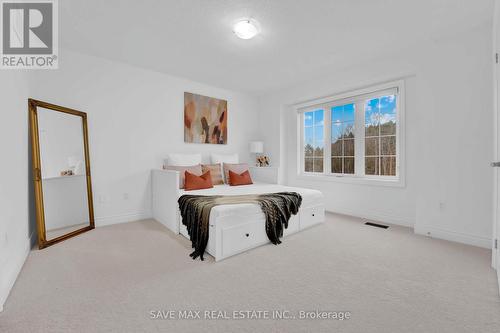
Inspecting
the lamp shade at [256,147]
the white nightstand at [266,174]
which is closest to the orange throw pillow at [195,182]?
the white nightstand at [266,174]

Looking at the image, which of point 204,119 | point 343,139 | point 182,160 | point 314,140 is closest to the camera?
point 182,160

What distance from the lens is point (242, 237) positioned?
2.10 m

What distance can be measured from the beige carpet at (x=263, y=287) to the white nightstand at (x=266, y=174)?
148 cm

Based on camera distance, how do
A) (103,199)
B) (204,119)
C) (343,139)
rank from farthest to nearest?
(204,119)
(343,139)
(103,199)

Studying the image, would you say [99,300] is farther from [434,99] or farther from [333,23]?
[434,99]

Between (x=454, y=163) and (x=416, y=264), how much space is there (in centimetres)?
136

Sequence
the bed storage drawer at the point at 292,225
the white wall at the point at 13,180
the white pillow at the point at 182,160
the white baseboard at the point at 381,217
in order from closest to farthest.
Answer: the white wall at the point at 13,180
the bed storage drawer at the point at 292,225
the white baseboard at the point at 381,217
the white pillow at the point at 182,160

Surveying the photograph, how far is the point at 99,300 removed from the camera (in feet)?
4.57

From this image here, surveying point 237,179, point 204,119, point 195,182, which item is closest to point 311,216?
point 237,179

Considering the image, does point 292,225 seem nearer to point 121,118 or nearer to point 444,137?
point 444,137

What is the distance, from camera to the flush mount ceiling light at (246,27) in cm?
214

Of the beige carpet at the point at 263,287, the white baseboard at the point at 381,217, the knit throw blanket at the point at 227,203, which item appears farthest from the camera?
the white baseboard at the point at 381,217

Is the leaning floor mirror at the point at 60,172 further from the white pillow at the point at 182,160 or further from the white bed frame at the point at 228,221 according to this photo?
the white pillow at the point at 182,160

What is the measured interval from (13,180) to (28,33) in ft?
5.08
